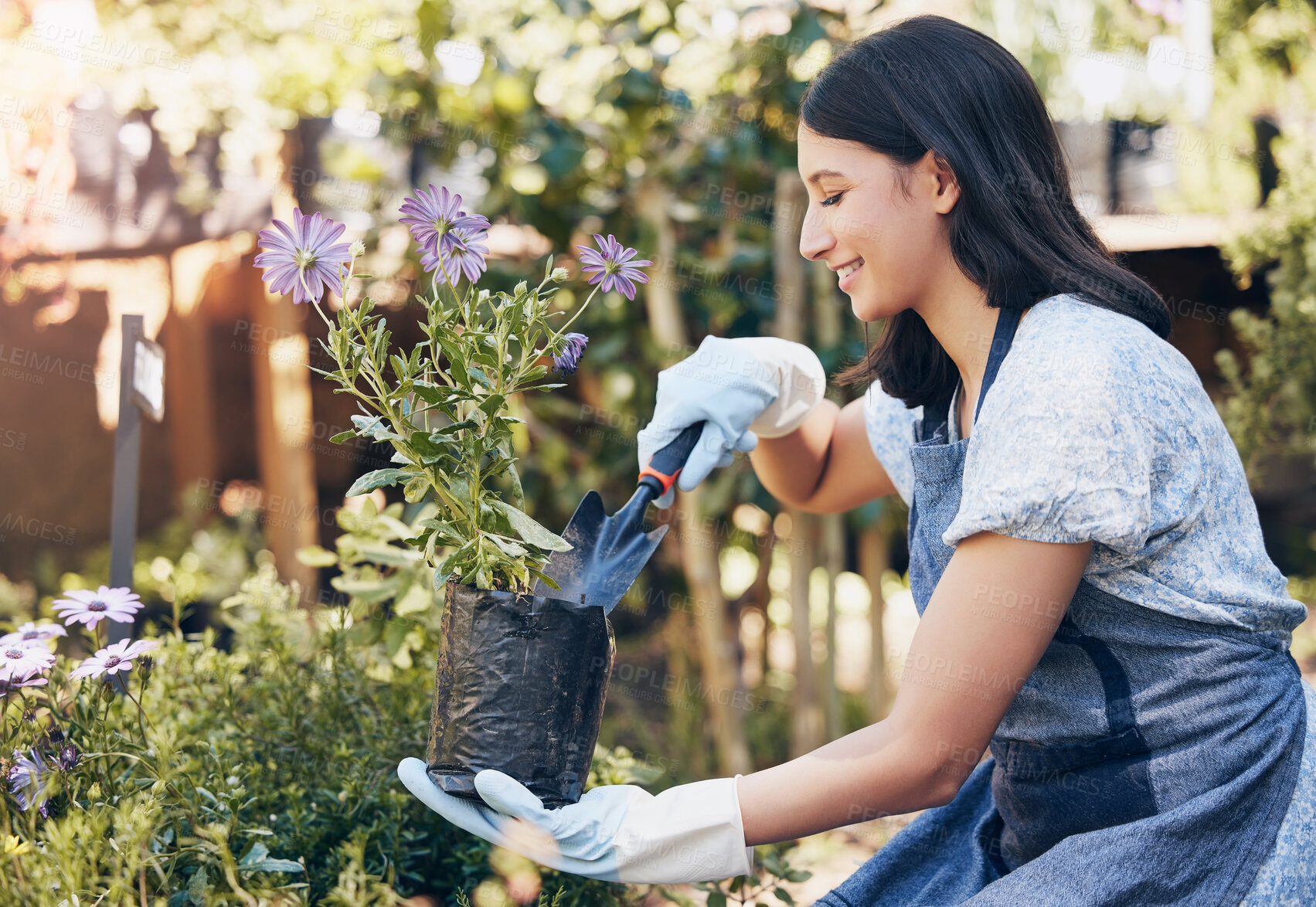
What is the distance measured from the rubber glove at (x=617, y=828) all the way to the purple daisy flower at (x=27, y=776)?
350 mm

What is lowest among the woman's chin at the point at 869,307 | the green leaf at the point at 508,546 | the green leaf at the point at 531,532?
the green leaf at the point at 508,546

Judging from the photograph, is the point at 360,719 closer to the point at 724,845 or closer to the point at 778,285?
the point at 724,845

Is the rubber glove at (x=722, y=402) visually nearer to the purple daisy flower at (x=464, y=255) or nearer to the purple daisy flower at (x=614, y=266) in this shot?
the purple daisy flower at (x=614, y=266)

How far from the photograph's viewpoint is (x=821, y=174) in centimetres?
115

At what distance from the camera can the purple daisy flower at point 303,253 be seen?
98 cm

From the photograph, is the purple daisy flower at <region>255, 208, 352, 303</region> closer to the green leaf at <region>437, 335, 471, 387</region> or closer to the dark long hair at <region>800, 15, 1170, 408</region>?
the green leaf at <region>437, 335, 471, 387</region>

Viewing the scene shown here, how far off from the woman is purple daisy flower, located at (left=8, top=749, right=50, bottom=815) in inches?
13.8

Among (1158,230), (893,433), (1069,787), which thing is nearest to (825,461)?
(893,433)

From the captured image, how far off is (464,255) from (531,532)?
32cm

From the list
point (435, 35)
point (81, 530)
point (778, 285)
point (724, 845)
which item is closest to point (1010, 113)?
point (724, 845)

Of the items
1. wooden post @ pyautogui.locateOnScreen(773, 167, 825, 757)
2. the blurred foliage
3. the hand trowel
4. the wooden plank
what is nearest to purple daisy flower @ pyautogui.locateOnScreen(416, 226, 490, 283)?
the hand trowel

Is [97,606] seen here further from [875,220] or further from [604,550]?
[875,220]

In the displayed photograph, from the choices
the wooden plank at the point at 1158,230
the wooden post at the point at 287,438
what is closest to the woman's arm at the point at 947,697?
the wooden plank at the point at 1158,230

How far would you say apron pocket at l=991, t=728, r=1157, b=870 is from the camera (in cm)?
104
